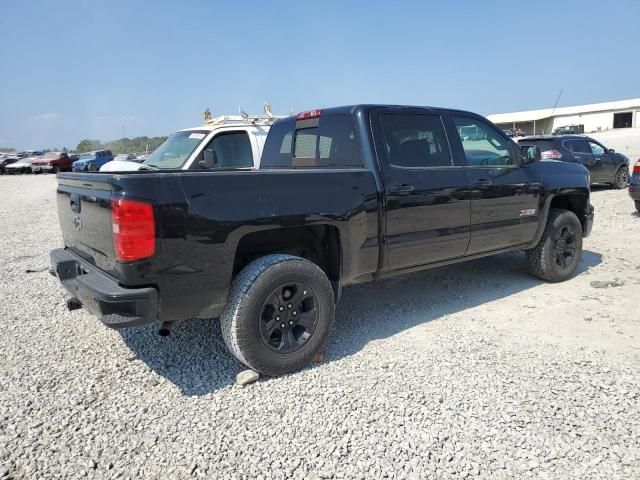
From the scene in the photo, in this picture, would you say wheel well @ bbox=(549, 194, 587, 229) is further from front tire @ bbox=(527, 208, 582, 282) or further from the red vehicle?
the red vehicle

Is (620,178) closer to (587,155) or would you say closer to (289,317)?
(587,155)

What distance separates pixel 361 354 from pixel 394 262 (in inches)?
31.9

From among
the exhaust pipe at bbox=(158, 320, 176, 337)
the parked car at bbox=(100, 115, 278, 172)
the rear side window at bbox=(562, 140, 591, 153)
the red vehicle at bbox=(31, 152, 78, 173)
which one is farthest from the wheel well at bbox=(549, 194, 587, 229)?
the red vehicle at bbox=(31, 152, 78, 173)

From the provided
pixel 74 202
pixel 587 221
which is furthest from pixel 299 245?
pixel 587 221

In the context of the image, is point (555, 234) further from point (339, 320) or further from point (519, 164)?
point (339, 320)

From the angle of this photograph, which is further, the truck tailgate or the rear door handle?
the rear door handle

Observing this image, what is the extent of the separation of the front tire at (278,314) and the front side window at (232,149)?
12.9ft

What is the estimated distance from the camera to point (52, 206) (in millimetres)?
14789

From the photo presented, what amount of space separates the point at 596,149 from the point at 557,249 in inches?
385

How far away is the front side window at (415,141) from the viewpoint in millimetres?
4207

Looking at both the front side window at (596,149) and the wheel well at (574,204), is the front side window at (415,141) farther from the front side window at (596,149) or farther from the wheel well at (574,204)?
the front side window at (596,149)

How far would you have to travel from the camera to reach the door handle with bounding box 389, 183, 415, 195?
400cm

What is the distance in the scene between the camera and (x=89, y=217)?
11.0ft

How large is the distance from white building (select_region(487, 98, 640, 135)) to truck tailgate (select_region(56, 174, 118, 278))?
62406 mm
